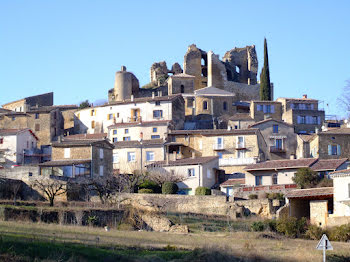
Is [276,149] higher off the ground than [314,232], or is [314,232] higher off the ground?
[276,149]

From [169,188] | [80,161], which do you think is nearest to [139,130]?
[80,161]

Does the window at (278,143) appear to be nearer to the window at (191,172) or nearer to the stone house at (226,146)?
the stone house at (226,146)

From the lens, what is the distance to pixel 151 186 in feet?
196

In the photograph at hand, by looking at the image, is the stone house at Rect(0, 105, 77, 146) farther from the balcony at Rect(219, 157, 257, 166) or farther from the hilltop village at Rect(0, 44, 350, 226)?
the balcony at Rect(219, 157, 257, 166)

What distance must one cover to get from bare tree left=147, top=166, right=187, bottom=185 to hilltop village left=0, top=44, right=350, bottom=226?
94 mm

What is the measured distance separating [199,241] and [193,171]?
28629 millimetres

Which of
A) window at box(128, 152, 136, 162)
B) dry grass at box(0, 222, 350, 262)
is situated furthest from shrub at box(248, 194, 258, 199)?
window at box(128, 152, 136, 162)

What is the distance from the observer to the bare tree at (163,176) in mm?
62156

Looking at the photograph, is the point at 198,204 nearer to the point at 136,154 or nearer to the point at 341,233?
the point at 341,233

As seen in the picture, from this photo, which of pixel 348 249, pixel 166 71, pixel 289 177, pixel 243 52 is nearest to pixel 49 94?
pixel 166 71

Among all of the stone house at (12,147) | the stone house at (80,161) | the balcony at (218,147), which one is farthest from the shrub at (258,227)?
the stone house at (12,147)

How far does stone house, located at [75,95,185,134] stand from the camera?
82.8 meters

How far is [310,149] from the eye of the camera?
74375mm

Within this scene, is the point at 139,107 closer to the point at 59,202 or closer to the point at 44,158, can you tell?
the point at 44,158
